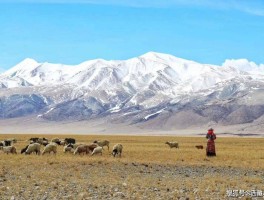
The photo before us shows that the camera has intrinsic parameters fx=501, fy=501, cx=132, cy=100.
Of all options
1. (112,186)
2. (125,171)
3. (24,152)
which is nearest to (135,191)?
(112,186)

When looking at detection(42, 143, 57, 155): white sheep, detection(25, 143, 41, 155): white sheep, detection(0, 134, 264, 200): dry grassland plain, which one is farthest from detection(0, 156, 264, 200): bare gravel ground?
detection(25, 143, 41, 155): white sheep

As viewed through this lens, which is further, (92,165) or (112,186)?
(92,165)

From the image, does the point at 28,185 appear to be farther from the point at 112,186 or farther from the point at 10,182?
the point at 112,186

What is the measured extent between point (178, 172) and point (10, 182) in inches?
326

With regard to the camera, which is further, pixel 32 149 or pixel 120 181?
pixel 32 149

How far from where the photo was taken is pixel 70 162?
26.0m

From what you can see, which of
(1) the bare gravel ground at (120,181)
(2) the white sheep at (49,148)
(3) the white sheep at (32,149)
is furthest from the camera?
(3) the white sheep at (32,149)

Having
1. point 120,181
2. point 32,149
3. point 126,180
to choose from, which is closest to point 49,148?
point 32,149

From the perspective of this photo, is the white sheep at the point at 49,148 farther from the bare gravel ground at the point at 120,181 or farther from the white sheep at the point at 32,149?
the bare gravel ground at the point at 120,181

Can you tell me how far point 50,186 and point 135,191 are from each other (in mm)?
2930

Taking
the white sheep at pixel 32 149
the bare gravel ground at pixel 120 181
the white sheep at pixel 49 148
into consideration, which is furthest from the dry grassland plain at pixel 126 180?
the white sheep at pixel 32 149

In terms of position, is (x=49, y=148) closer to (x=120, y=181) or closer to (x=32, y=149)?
(x=32, y=149)

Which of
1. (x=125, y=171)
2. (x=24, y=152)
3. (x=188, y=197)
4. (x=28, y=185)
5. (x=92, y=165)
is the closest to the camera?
(x=188, y=197)

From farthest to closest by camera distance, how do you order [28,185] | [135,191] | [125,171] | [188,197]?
[125,171] < [28,185] < [135,191] < [188,197]
